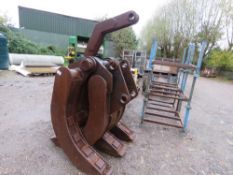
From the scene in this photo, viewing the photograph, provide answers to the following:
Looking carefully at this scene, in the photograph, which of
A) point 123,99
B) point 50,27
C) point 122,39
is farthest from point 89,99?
point 122,39

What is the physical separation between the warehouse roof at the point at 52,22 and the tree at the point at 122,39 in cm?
235

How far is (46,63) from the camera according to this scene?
6.68 meters

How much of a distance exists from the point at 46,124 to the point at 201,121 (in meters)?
2.63

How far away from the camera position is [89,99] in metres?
1.28

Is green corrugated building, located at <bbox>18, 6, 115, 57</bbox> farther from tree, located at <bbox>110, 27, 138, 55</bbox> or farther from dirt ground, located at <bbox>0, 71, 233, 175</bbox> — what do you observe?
dirt ground, located at <bbox>0, 71, 233, 175</bbox>

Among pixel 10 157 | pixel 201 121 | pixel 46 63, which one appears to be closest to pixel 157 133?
pixel 201 121

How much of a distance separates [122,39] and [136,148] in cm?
1233

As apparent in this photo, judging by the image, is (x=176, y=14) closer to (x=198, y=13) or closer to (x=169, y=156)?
(x=198, y=13)

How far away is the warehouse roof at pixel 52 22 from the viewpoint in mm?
10258

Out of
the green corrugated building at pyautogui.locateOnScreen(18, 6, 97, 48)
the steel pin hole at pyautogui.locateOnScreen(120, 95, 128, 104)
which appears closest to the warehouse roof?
the green corrugated building at pyautogui.locateOnScreen(18, 6, 97, 48)

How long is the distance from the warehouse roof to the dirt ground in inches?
389

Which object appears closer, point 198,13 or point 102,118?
point 102,118

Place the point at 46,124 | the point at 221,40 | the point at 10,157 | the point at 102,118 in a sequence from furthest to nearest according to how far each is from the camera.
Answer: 1. the point at 221,40
2. the point at 46,124
3. the point at 10,157
4. the point at 102,118

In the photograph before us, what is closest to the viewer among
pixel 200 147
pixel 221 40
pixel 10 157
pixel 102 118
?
pixel 102 118
